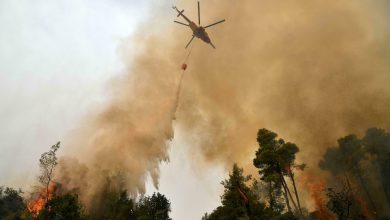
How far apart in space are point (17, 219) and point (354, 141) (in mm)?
63785

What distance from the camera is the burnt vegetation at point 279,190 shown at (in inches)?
1641

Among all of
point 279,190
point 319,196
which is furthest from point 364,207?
point 279,190

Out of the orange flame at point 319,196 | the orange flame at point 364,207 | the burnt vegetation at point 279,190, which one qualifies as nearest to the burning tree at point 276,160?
the burnt vegetation at point 279,190

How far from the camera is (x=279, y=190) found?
52625 mm

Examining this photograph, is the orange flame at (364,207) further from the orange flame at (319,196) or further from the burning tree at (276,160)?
the burning tree at (276,160)

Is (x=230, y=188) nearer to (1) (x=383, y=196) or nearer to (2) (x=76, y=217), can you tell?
(2) (x=76, y=217)

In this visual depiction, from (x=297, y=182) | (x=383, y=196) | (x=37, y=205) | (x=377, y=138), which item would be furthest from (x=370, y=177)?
(x=37, y=205)

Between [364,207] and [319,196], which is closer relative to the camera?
[364,207]

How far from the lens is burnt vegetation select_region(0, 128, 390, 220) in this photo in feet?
137

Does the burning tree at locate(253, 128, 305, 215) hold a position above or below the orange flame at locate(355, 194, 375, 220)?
above

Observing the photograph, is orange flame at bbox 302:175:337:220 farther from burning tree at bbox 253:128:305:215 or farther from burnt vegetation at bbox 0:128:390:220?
burning tree at bbox 253:128:305:215

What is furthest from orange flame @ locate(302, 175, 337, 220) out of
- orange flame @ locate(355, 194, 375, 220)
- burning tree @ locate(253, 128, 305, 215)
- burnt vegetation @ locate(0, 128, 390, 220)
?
burning tree @ locate(253, 128, 305, 215)

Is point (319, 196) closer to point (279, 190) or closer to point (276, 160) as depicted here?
point (279, 190)

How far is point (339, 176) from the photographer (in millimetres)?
60938
